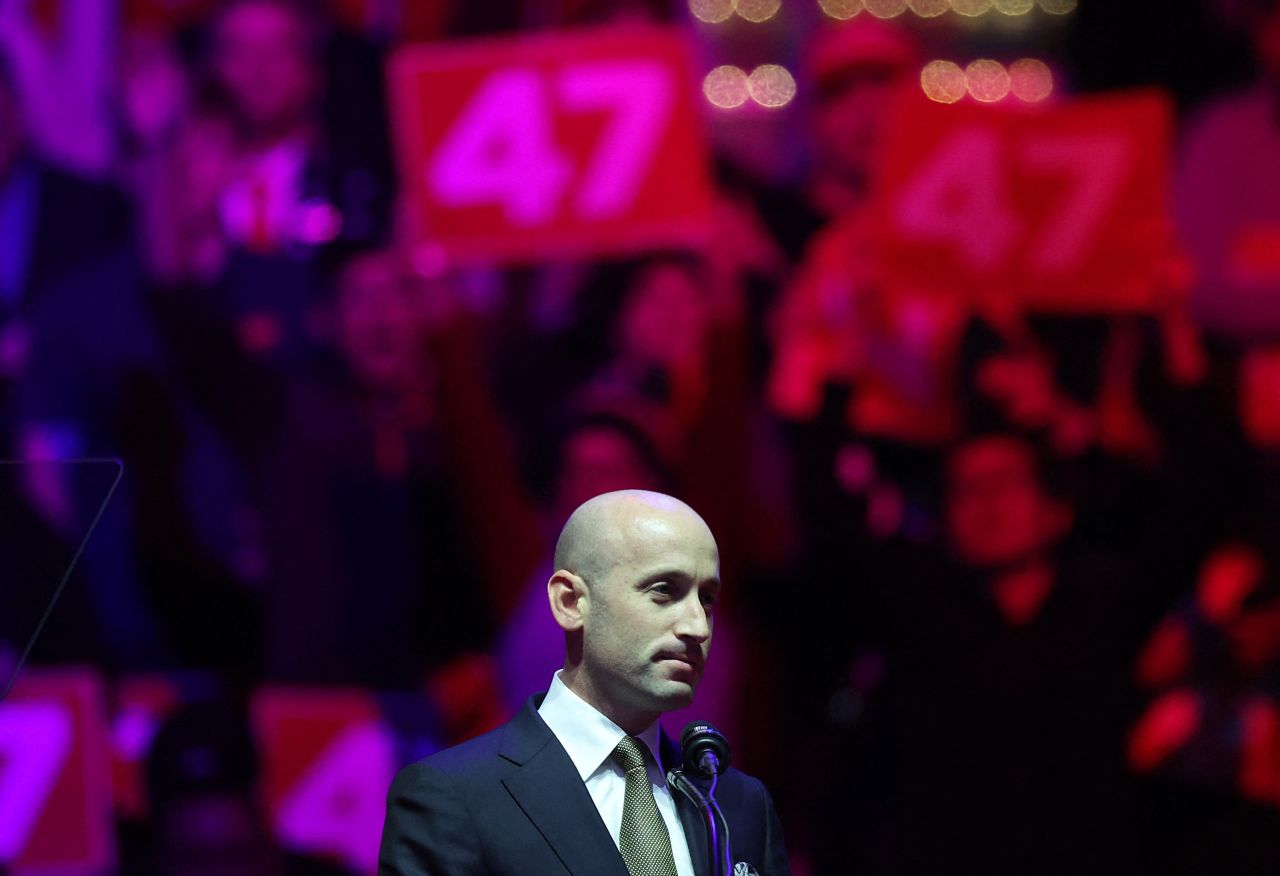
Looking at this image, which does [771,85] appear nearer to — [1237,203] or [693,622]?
[1237,203]

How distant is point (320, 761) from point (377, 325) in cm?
131

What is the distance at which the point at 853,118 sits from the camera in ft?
16.0

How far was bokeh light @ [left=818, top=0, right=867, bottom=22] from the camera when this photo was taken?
485 centimetres

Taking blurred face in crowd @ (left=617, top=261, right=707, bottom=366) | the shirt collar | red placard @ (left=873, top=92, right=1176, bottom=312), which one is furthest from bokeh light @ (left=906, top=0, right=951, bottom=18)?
the shirt collar

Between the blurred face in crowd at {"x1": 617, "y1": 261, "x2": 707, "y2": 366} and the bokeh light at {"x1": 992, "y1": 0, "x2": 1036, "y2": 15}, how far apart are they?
4.14ft

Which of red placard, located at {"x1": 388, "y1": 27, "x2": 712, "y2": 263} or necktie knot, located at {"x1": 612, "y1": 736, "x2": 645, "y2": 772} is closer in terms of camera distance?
necktie knot, located at {"x1": 612, "y1": 736, "x2": 645, "y2": 772}

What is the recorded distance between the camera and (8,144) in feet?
16.1

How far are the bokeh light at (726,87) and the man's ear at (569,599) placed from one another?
3.16m

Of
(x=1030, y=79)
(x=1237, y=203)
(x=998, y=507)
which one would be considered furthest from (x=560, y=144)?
(x=1237, y=203)

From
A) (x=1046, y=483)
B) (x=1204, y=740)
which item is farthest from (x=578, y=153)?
(x=1204, y=740)

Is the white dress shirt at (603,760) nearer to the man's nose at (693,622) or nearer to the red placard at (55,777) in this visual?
the man's nose at (693,622)

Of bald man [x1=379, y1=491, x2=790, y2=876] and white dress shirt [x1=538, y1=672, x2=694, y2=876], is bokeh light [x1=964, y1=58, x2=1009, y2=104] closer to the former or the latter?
bald man [x1=379, y1=491, x2=790, y2=876]

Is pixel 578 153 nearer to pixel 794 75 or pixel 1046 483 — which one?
pixel 794 75

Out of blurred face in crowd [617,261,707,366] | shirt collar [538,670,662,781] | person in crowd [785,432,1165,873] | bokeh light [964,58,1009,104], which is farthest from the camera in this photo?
bokeh light [964,58,1009,104]
